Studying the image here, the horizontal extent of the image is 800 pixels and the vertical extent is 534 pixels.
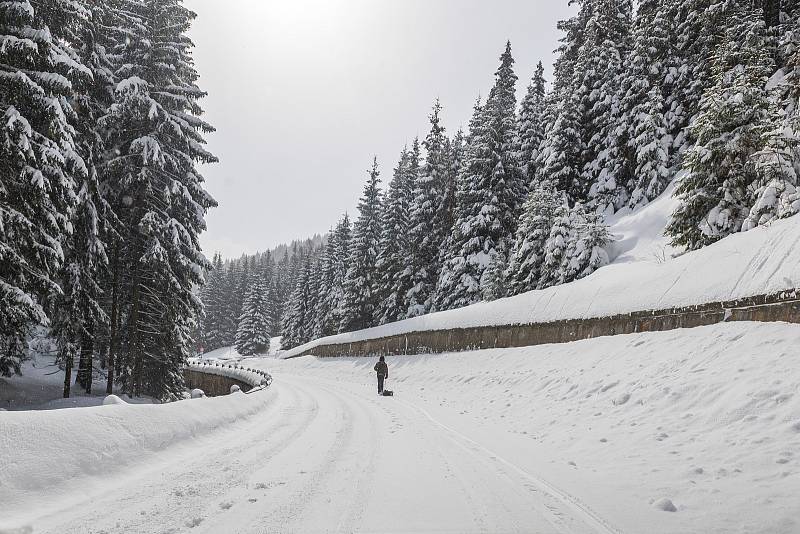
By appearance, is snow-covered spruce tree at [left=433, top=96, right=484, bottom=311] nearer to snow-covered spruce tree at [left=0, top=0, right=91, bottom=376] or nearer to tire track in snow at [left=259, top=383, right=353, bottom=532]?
snow-covered spruce tree at [left=0, top=0, right=91, bottom=376]

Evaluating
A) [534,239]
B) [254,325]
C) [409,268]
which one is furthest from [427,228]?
[254,325]

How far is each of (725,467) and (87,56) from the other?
2225 cm

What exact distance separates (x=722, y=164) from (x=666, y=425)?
12135 millimetres

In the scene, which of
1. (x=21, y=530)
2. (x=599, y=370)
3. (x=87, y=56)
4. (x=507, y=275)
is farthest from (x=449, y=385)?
(x=87, y=56)

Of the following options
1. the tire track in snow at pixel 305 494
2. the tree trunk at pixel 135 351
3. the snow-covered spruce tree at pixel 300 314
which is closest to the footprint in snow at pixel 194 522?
the tire track in snow at pixel 305 494

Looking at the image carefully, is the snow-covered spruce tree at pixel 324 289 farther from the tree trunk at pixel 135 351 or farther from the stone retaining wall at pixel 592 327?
the tree trunk at pixel 135 351

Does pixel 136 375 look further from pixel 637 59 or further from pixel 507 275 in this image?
pixel 637 59

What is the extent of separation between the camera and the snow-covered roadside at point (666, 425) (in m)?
4.89

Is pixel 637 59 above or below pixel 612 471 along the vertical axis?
above

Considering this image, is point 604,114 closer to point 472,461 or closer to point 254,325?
point 472,461

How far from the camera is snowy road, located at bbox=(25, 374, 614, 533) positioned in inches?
163

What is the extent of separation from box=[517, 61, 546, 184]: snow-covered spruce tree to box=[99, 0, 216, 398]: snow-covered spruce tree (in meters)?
26.6

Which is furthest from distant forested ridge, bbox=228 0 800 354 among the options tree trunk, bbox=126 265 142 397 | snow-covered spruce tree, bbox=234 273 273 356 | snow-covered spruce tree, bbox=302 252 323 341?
snow-covered spruce tree, bbox=234 273 273 356

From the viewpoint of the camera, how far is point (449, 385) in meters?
18.5
